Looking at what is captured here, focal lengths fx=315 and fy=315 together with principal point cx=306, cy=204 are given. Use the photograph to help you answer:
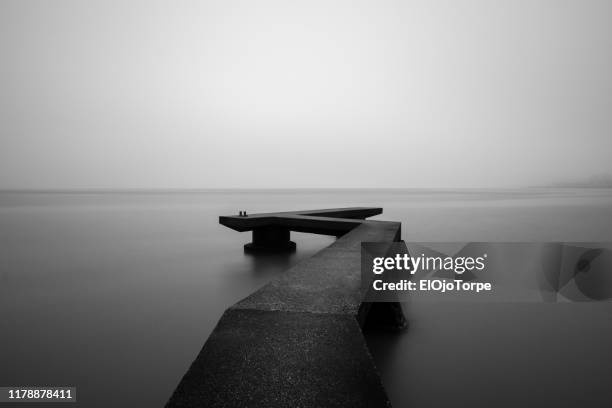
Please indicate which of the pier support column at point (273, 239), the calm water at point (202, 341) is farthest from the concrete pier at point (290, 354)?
the pier support column at point (273, 239)

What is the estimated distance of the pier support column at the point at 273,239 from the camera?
32.7ft

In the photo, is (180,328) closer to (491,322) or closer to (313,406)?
(313,406)

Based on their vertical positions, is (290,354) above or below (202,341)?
above

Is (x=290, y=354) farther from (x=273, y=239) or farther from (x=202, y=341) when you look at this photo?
(x=273, y=239)

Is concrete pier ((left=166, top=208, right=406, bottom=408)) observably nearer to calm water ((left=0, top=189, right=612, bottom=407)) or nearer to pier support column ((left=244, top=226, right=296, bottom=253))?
calm water ((left=0, top=189, right=612, bottom=407))

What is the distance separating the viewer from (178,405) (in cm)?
141

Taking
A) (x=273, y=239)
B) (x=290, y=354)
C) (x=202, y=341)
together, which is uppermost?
(x=290, y=354)

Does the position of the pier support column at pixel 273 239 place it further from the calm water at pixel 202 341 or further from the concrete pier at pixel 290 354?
the concrete pier at pixel 290 354

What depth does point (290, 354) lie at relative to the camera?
1.80 meters

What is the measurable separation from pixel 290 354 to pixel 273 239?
27.2 ft

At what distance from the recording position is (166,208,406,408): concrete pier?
1.48 meters

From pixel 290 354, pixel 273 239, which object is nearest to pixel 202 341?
pixel 290 354

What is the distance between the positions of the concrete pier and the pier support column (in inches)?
267

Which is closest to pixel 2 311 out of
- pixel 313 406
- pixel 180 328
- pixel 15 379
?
pixel 15 379
